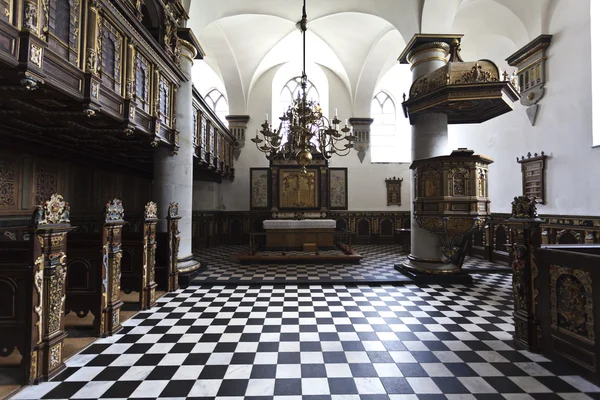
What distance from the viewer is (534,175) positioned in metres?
7.46

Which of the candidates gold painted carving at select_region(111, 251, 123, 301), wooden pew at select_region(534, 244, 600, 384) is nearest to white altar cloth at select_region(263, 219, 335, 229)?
gold painted carving at select_region(111, 251, 123, 301)

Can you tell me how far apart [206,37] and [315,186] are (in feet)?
23.1

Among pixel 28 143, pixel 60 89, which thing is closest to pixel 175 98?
pixel 28 143

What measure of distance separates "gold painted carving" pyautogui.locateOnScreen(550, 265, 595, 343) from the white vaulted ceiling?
19.3 feet

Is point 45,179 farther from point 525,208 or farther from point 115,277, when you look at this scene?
point 525,208

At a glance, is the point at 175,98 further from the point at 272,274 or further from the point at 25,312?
the point at 25,312

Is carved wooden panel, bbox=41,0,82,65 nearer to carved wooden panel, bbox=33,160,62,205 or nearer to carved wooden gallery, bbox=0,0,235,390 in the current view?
carved wooden gallery, bbox=0,0,235,390

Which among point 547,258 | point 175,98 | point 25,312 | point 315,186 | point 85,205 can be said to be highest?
point 175,98

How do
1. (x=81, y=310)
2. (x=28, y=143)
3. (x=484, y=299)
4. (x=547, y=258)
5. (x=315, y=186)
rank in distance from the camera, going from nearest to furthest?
(x=547, y=258) < (x=81, y=310) < (x=484, y=299) < (x=28, y=143) < (x=315, y=186)

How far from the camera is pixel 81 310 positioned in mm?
3793

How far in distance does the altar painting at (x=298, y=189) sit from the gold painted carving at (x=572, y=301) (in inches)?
373

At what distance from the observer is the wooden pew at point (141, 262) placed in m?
4.70

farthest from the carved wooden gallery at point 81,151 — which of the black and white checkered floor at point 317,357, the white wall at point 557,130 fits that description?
the white wall at point 557,130

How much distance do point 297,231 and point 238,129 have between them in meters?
6.22
